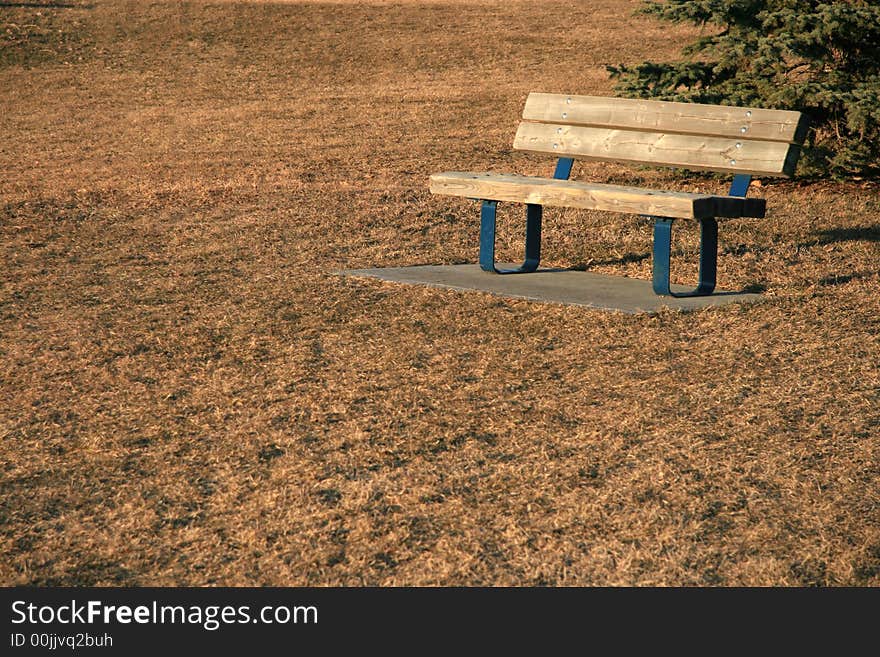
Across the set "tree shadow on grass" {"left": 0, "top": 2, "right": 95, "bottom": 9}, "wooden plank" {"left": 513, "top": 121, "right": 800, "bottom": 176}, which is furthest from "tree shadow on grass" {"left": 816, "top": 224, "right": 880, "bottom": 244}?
"tree shadow on grass" {"left": 0, "top": 2, "right": 95, "bottom": 9}

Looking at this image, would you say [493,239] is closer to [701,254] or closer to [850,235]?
[701,254]

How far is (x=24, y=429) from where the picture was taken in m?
4.53

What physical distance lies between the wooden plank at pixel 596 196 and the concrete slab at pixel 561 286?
453 millimetres

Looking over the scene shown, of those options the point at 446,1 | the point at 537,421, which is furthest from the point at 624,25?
the point at 537,421

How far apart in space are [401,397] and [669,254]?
2.09 m

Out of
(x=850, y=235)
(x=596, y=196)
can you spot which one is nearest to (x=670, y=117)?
(x=596, y=196)

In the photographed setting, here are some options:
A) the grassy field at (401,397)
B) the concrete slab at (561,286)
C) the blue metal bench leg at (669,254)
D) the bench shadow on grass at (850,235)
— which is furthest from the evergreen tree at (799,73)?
the blue metal bench leg at (669,254)

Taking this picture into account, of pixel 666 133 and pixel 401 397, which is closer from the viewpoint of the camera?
pixel 401 397

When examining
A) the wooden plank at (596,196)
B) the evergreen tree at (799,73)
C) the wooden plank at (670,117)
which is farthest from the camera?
the evergreen tree at (799,73)

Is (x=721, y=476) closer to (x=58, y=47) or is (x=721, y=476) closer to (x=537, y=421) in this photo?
(x=537, y=421)

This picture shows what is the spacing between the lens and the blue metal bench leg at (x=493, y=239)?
23.2 feet

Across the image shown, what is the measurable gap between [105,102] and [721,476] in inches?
582

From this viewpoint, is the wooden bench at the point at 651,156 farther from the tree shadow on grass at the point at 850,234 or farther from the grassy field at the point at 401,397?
the tree shadow on grass at the point at 850,234

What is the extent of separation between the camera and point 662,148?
276 inches
